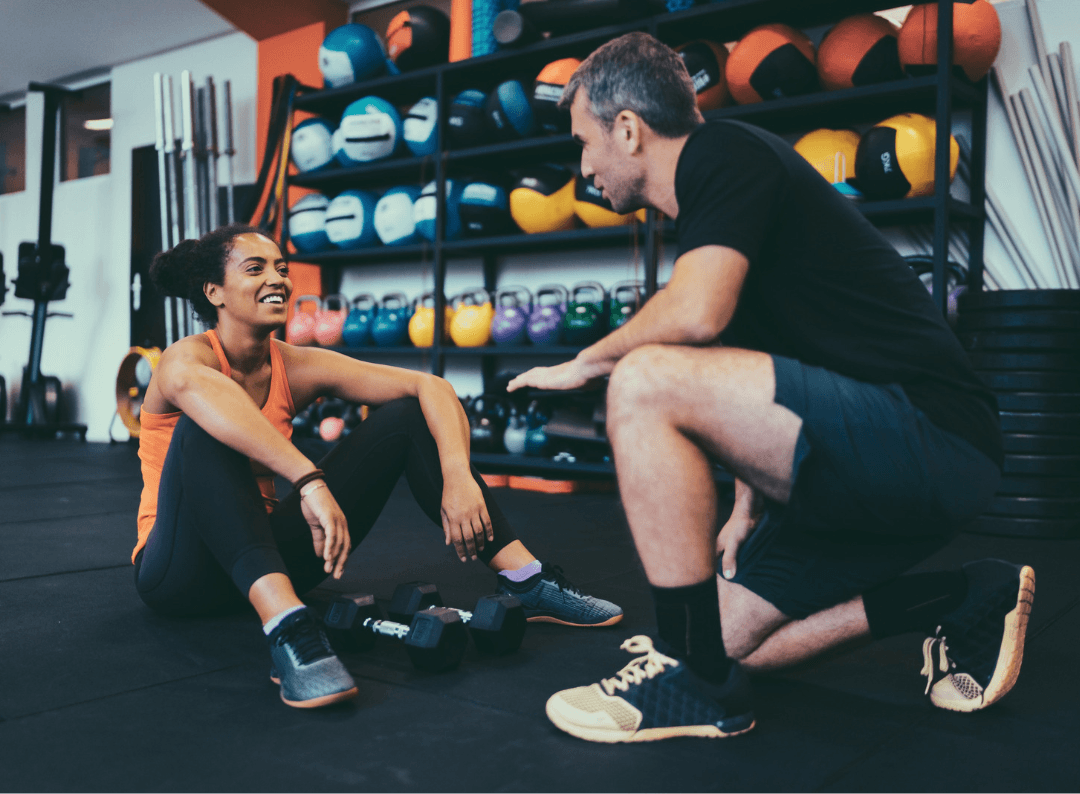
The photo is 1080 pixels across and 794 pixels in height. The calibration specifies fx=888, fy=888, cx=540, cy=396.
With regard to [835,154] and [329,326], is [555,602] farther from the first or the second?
[329,326]

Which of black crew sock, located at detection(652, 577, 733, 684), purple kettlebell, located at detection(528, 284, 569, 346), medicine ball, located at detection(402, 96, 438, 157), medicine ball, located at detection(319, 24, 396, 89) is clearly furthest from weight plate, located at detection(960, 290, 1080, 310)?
medicine ball, located at detection(319, 24, 396, 89)

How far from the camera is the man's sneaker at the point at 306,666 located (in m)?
1.28

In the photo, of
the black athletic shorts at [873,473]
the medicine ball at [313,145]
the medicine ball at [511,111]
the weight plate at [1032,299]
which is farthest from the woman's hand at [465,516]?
the medicine ball at [313,145]

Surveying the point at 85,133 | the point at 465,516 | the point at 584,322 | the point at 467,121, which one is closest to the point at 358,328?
the point at 467,121

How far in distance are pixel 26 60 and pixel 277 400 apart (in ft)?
21.6

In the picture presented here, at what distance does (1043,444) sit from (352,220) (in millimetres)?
3314

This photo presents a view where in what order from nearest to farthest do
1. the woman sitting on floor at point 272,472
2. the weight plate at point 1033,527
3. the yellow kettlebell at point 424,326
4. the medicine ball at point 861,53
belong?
the woman sitting on floor at point 272,472 < the weight plate at point 1033,527 < the medicine ball at point 861,53 < the yellow kettlebell at point 424,326

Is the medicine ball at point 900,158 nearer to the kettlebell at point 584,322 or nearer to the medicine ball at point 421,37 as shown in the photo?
the kettlebell at point 584,322

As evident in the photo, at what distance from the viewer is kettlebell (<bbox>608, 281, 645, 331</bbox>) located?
12.6 ft

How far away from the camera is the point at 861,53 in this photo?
3213 mm

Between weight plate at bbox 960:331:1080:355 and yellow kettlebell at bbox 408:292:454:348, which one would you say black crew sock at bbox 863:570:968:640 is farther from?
yellow kettlebell at bbox 408:292:454:348

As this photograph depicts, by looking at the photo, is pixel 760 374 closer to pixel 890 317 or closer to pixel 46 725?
pixel 890 317

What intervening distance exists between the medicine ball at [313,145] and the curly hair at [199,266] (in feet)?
10.3

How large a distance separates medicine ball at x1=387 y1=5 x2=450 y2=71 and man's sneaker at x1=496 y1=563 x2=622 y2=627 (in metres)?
3.44
